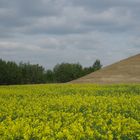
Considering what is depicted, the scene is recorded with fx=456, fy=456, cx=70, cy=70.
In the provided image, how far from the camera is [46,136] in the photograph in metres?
7.92

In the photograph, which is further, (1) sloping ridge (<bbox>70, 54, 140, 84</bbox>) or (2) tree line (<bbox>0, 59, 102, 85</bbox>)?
(2) tree line (<bbox>0, 59, 102, 85</bbox>)

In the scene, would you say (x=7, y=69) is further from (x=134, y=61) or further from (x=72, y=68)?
(x=134, y=61)

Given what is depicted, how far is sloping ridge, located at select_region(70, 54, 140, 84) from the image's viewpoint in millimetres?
60388

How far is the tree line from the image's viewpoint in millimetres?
92312

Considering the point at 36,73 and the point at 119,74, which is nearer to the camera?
the point at 119,74

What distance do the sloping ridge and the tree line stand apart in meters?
25.3

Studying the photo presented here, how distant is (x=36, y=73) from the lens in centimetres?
10144

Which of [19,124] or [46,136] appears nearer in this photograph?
[46,136]

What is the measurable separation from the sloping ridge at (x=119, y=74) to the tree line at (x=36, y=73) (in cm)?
2526

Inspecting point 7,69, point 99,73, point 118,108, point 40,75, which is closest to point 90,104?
point 118,108

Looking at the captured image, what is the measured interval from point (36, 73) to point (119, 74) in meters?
37.6

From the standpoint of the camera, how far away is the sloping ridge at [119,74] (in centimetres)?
6039

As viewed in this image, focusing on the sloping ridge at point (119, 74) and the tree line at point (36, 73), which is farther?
the tree line at point (36, 73)

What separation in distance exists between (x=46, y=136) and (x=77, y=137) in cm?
57
